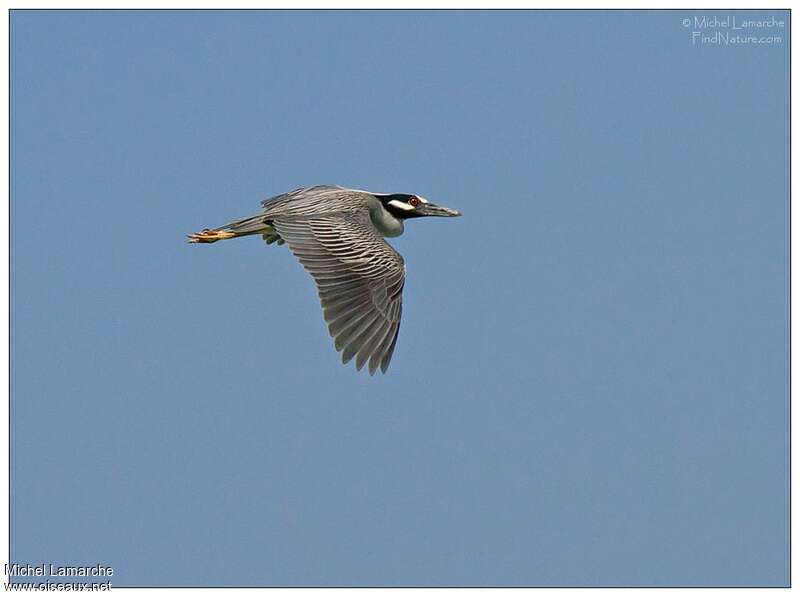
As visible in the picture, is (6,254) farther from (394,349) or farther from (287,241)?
(394,349)

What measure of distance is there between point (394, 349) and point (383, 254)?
1.51 m

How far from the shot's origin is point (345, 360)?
1506 cm

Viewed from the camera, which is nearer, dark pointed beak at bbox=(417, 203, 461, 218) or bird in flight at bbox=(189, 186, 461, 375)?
bird in flight at bbox=(189, 186, 461, 375)

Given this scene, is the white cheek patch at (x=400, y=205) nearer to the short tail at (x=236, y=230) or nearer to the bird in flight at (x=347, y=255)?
the bird in flight at (x=347, y=255)

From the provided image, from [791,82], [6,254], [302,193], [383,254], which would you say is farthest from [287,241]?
[791,82]

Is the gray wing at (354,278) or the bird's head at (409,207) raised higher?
the bird's head at (409,207)

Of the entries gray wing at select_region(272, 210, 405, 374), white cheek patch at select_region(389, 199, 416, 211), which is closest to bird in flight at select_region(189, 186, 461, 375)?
gray wing at select_region(272, 210, 405, 374)

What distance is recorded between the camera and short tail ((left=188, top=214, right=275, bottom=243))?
18.0 meters

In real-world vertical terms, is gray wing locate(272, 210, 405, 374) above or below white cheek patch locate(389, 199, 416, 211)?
below

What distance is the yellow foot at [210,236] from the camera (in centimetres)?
1845

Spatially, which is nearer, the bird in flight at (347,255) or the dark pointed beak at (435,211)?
the bird in flight at (347,255)

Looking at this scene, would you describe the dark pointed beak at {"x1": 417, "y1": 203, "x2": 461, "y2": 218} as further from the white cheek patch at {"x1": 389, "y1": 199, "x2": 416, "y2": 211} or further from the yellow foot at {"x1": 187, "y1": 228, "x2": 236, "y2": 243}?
the yellow foot at {"x1": 187, "y1": 228, "x2": 236, "y2": 243}

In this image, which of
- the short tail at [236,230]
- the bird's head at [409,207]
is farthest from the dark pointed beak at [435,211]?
the short tail at [236,230]

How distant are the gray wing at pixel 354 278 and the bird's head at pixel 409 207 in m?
2.00
